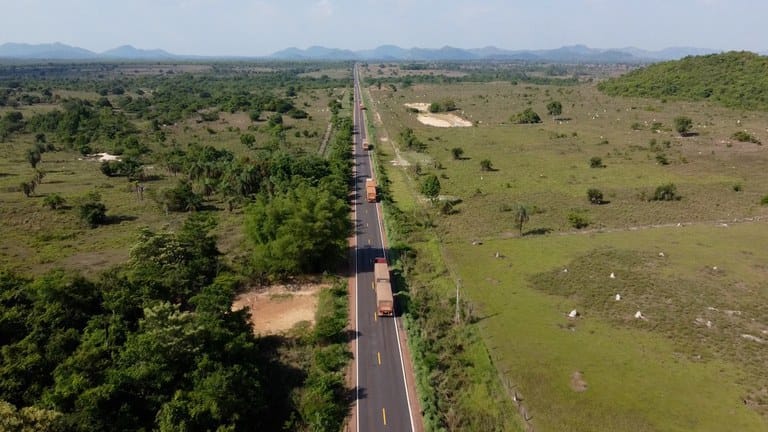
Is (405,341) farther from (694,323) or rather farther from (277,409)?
(694,323)

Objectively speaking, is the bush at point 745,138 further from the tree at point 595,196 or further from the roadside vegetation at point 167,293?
the roadside vegetation at point 167,293

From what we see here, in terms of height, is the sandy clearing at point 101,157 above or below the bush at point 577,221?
above

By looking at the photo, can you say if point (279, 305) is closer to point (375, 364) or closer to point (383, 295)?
point (383, 295)

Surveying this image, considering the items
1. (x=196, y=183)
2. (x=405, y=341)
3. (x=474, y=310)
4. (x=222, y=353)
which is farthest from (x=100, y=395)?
(x=196, y=183)

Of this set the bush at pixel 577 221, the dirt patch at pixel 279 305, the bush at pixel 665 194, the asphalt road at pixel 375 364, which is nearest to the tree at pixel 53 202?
the dirt patch at pixel 279 305

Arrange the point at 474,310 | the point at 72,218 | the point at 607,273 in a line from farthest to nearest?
the point at 72,218
the point at 607,273
the point at 474,310

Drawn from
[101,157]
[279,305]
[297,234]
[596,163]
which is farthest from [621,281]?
[101,157]

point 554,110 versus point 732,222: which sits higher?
point 554,110
